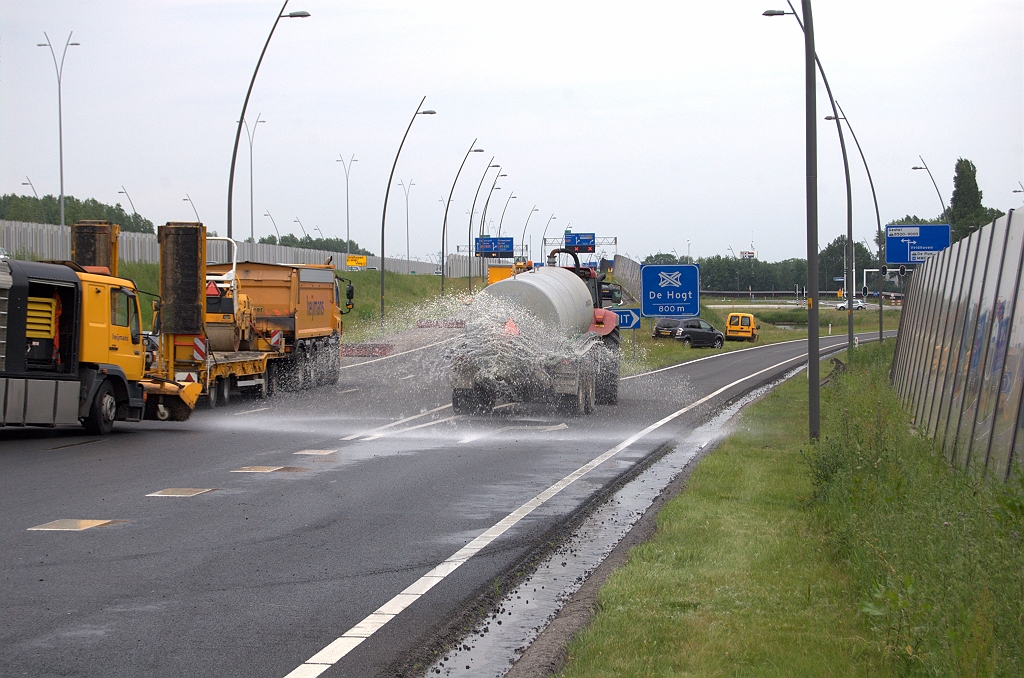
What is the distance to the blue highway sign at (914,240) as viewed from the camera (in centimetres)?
4131

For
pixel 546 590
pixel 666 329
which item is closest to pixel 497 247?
pixel 666 329

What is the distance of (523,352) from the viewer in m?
21.6

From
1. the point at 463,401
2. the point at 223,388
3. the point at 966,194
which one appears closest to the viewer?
the point at 463,401

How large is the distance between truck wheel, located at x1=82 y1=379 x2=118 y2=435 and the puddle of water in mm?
8886

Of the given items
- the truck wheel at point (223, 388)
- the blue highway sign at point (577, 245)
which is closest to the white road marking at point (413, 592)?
the truck wheel at point (223, 388)

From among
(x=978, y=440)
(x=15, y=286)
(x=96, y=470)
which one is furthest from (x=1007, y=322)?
(x=15, y=286)

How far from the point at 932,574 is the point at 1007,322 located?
5.86 metres

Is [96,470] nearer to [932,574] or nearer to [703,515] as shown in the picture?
[703,515]

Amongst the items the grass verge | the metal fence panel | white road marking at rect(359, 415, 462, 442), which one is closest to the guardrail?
the metal fence panel

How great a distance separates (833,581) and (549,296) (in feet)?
49.7

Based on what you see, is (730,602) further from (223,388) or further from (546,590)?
(223,388)

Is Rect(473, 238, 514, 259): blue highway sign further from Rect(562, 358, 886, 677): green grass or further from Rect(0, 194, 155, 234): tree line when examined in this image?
Rect(562, 358, 886, 677): green grass

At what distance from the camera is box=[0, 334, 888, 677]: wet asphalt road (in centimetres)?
647

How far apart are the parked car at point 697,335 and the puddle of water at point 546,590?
48.2m
